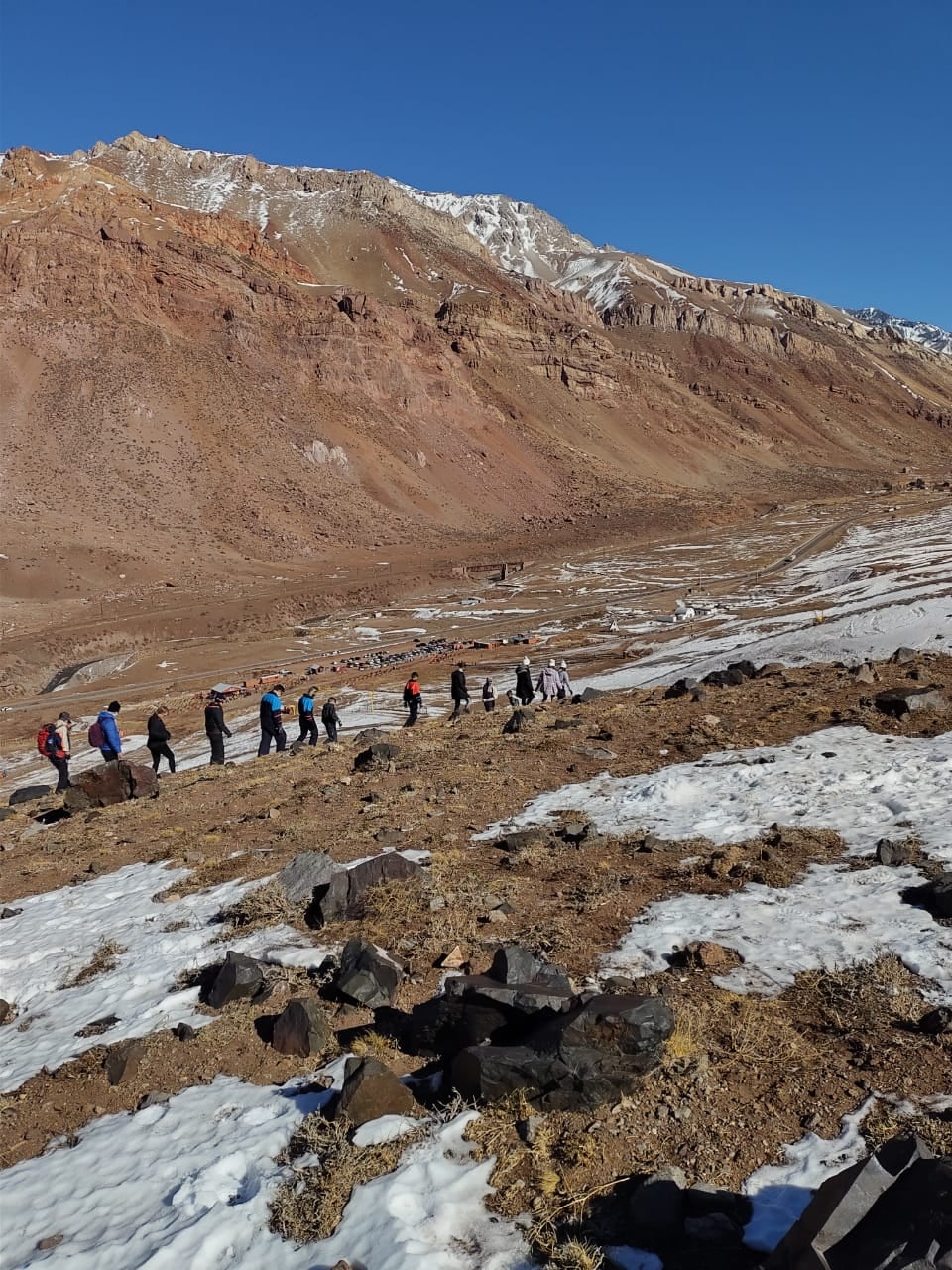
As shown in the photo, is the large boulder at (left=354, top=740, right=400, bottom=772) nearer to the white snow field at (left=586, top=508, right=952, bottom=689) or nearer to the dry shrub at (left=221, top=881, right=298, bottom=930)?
the dry shrub at (left=221, top=881, right=298, bottom=930)

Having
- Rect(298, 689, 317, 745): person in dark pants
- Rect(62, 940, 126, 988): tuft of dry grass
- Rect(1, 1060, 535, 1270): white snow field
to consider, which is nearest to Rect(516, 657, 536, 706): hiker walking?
Rect(298, 689, 317, 745): person in dark pants

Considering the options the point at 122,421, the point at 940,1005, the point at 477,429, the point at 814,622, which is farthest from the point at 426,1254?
the point at 477,429

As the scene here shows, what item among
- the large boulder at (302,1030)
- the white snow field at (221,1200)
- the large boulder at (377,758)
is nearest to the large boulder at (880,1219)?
the white snow field at (221,1200)

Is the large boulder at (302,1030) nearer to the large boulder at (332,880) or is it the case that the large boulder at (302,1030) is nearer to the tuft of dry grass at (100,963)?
the large boulder at (332,880)

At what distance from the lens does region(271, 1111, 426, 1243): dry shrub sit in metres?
4.11

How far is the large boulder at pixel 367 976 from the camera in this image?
19.8ft

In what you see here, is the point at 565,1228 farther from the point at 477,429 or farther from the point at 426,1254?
the point at 477,429

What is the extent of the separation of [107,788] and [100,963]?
24.8ft

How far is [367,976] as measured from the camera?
610cm

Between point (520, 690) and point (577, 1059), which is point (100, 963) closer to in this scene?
point (577, 1059)

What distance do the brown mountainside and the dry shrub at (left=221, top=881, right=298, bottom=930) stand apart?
138 feet

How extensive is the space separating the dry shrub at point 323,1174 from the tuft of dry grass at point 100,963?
3.77 metres

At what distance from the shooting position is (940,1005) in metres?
5.21

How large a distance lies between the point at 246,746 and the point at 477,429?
70.6 meters
